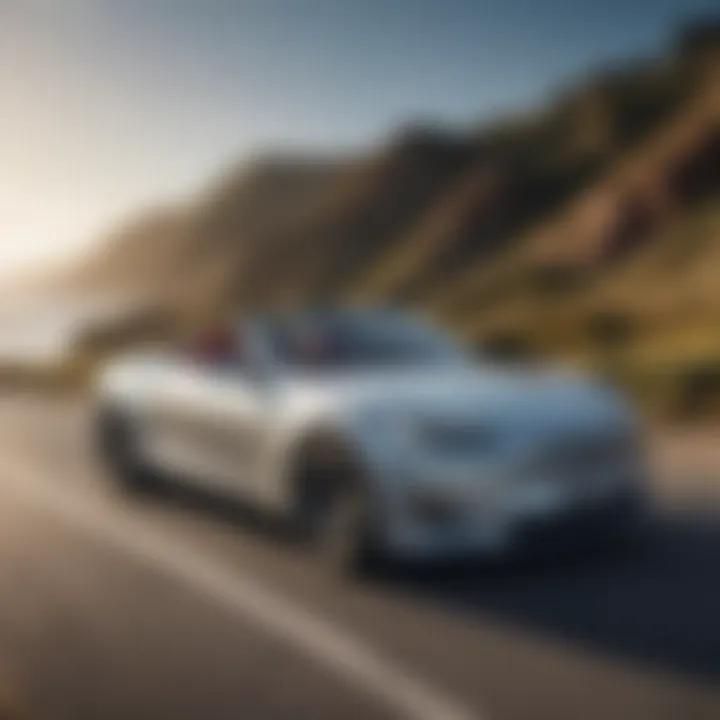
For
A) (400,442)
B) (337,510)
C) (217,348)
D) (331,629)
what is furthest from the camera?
(217,348)

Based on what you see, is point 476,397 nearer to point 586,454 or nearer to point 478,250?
point 586,454

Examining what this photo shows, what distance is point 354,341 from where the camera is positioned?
8148mm

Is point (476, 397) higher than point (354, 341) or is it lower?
lower

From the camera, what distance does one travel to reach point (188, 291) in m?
8.29

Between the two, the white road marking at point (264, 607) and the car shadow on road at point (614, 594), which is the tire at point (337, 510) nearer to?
the car shadow on road at point (614, 594)

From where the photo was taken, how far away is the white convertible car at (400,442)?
258 inches

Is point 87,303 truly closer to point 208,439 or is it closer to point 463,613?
point 208,439

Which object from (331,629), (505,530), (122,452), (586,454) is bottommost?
(331,629)

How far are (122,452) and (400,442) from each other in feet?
11.5

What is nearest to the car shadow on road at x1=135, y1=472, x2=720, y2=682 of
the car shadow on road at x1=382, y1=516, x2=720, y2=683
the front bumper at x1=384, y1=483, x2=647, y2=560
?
the car shadow on road at x1=382, y1=516, x2=720, y2=683

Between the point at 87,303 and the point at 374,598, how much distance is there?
2487 millimetres

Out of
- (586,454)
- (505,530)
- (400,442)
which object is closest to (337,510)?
(400,442)

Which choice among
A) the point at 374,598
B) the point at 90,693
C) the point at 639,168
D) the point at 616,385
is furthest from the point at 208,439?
the point at 639,168

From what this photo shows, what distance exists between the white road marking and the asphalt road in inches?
0.5
